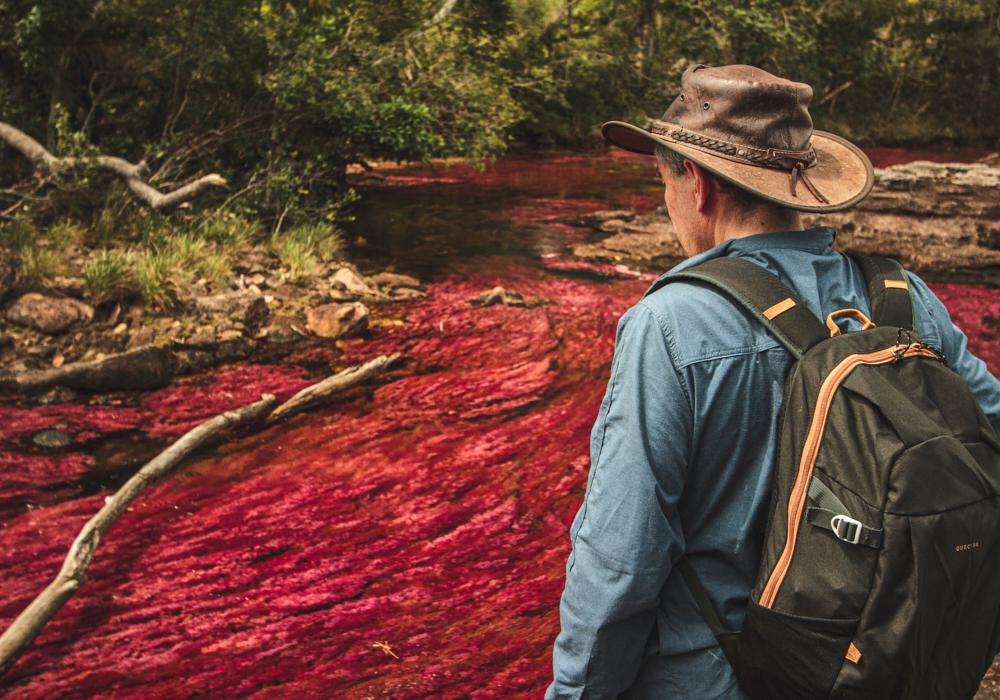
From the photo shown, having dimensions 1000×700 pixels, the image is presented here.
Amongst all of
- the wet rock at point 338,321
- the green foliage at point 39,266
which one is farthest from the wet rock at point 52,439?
the wet rock at point 338,321

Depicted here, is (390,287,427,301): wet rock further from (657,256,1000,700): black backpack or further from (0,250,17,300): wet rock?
(657,256,1000,700): black backpack

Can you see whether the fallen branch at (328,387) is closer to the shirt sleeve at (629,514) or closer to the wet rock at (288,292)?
the wet rock at (288,292)

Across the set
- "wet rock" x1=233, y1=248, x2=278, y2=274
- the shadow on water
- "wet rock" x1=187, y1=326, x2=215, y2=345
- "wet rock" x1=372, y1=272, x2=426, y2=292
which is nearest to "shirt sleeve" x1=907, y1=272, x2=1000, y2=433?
the shadow on water

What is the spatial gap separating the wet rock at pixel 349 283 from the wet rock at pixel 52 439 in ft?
11.6

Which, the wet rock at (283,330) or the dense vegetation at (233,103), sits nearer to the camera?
the wet rock at (283,330)

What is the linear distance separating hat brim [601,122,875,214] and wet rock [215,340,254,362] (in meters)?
5.24

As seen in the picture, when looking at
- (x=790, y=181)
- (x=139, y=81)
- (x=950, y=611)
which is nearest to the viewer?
(x=950, y=611)

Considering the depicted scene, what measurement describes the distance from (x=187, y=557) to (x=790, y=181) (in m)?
3.48

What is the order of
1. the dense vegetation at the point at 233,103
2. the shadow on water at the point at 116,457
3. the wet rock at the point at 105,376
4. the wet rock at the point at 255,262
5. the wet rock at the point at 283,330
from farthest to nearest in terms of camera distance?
the wet rock at the point at 255,262, the dense vegetation at the point at 233,103, the wet rock at the point at 283,330, the wet rock at the point at 105,376, the shadow on water at the point at 116,457

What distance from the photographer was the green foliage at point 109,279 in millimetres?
6715

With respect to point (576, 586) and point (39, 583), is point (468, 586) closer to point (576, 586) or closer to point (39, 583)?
point (39, 583)

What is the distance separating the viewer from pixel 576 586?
1.30m

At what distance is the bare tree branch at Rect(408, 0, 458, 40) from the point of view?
10048 mm

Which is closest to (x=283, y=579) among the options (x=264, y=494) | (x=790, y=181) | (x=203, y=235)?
(x=264, y=494)
